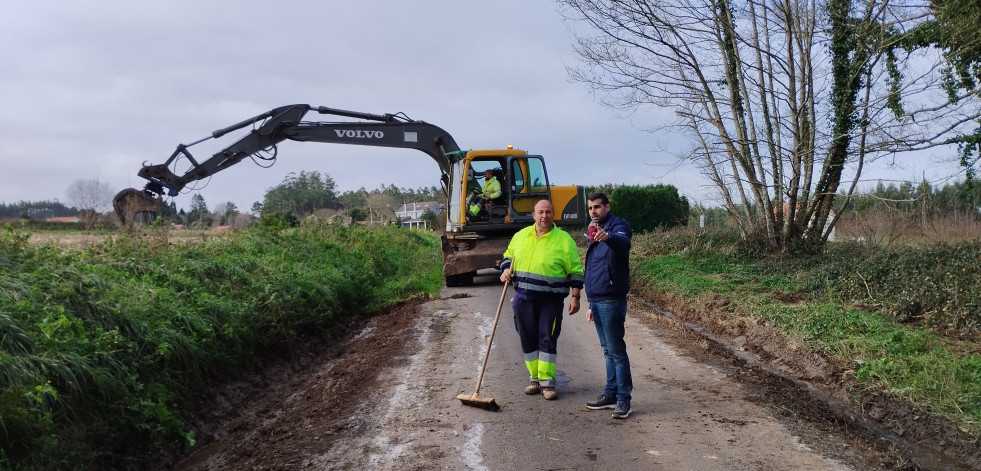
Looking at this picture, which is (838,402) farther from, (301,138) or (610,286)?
(301,138)

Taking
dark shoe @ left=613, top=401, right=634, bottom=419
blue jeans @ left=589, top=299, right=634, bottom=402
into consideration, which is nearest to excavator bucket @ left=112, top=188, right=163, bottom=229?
blue jeans @ left=589, top=299, right=634, bottom=402

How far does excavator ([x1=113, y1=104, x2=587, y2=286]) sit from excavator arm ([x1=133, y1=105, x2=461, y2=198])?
2 centimetres

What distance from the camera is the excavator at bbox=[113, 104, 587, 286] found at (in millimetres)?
16406

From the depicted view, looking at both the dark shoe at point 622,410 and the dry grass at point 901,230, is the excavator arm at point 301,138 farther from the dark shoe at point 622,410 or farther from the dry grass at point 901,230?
the dark shoe at point 622,410

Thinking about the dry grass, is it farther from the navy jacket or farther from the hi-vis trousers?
the navy jacket

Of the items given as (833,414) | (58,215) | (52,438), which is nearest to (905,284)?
(833,414)

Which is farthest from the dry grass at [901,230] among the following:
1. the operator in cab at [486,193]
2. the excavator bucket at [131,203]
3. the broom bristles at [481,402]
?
the excavator bucket at [131,203]

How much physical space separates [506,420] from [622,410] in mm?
Result: 971

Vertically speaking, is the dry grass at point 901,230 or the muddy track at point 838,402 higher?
the dry grass at point 901,230

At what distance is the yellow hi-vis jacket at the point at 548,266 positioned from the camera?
7203 millimetres

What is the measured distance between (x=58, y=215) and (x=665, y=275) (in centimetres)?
1271

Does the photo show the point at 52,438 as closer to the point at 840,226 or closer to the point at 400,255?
the point at 840,226

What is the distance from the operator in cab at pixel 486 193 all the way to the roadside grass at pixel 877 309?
149 inches

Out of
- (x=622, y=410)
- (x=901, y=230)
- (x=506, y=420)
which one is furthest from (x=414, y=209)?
(x=622, y=410)
